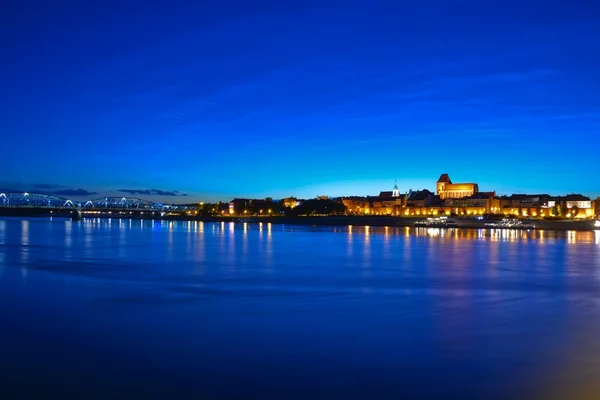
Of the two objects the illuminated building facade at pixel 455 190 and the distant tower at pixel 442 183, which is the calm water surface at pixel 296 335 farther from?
the distant tower at pixel 442 183

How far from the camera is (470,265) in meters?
20.2

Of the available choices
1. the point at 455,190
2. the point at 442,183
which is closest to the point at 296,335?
the point at 455,190

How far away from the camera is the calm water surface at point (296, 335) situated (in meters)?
6.11

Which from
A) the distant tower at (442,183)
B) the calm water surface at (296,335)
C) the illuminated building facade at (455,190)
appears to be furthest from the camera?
the distant tower at (442,183)

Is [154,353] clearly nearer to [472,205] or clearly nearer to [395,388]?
[395,388]

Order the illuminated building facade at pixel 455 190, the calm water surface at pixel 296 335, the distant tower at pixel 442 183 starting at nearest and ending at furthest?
the calm water surface at pixel 296 335
the illuminated building facade at pixel 455 190
the distant tower at pixel 442 183

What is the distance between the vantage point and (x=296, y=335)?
8430mm

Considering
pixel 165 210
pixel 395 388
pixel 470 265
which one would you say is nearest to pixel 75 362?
pixel 395 388

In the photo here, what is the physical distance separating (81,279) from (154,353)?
29.5ft

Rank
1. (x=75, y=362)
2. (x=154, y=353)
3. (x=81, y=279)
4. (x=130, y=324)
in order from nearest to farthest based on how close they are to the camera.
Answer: (x=75, y=362) < (x=154, y=353) < (x=130, y=324) < (x=81, y=279)

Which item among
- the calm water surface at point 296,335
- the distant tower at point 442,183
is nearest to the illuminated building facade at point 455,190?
the distant tower at point 442,183

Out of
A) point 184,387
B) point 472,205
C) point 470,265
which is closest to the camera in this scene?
point 184,387

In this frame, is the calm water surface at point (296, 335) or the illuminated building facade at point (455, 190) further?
the illuminated building facade at point (455, 190)

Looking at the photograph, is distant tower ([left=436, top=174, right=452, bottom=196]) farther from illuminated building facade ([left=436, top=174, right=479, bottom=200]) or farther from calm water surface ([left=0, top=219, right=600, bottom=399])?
calm water surface ([left=0, top=219, right=600, bottom=399])
